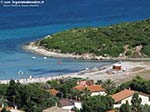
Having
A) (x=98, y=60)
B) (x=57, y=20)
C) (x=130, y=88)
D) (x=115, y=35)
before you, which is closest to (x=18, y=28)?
(x=57, y=20)

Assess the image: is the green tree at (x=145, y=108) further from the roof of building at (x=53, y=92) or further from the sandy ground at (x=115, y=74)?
the sandy ground at (x=115, y=74)

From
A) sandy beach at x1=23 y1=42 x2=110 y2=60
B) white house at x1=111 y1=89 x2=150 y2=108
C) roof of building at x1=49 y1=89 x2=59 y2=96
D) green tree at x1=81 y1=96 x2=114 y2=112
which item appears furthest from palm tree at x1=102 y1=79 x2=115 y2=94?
sandy beach at x1=23 y1=42 x2=110 y2=60

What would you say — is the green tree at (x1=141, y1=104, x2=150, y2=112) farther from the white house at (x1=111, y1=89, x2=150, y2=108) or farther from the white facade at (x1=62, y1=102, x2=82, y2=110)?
the white facade at (x1=62, y1=102, x2=82, y2=110)

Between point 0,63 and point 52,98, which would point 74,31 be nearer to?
point 0,63

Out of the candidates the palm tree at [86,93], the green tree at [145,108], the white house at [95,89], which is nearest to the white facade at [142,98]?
the green tree at [145,108]

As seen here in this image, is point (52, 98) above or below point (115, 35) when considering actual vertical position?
below

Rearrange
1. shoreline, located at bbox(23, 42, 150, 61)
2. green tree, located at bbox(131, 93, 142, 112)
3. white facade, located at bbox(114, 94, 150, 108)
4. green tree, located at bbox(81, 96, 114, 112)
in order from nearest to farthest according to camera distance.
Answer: green tree, located at bbox(81, 96, 114, 112), green tree, located at bbox(131, 93, 142, 112), white facade, located at bbox(114, 94, 150, 108), shoreline, located at bbox(23, 42, 150, 61)
